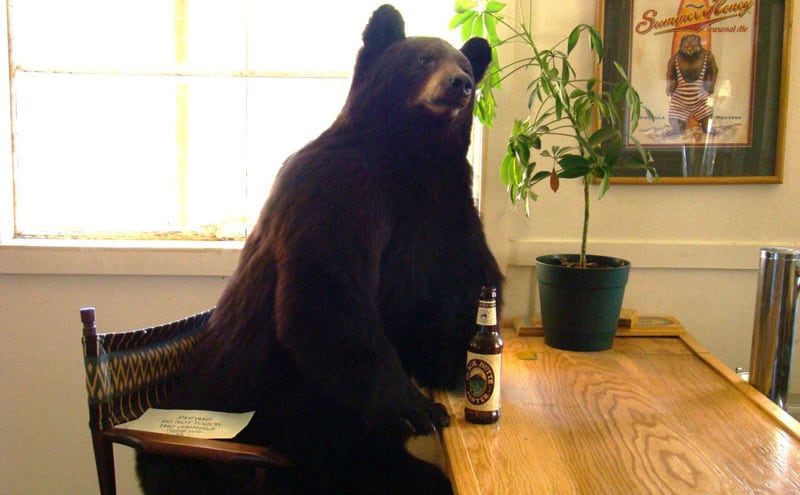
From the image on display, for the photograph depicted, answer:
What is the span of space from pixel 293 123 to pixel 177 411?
3.14ft

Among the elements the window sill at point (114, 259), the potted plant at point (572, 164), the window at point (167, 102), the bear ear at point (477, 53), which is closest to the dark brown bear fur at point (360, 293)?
the bear ear at point (477, 53)

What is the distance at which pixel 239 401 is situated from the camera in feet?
3.79

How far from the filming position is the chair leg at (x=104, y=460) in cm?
114

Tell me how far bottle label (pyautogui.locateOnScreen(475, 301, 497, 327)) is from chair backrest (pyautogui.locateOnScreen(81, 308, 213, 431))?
0.57 m

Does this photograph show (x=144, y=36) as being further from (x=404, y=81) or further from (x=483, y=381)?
(x=483, y=381)

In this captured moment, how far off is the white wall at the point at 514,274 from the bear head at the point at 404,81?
62 cm

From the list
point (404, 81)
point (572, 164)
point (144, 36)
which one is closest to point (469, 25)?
point (572, 164)

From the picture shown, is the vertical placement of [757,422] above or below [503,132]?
below

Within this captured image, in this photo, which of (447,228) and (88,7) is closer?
(447,228)

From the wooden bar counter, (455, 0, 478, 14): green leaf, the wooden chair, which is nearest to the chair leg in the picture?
the wooden chair

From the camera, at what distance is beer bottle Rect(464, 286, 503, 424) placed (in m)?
1.10

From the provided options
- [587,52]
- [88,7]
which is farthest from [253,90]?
[587,52]

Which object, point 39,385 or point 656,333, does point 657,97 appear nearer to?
point 656,333

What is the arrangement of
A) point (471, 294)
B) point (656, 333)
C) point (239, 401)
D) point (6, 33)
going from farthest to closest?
point (6, 33), point (656, 333), point (471, 294), point (239, 401)
